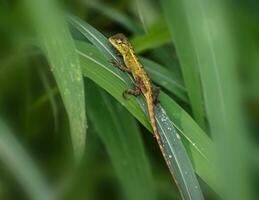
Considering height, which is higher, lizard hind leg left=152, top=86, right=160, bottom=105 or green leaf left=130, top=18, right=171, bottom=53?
green leaf left=130, top=18, right=171, bottom=53

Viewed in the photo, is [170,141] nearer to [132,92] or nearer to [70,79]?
[132,92]

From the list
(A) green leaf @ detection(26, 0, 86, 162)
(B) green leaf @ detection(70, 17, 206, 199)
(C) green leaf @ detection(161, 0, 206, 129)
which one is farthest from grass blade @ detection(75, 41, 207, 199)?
(A) green leaf @ detection(26, 0, 86, 162)

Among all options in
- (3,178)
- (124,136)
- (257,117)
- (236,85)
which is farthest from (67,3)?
(236,85)

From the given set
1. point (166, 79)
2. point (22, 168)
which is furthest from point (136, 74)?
point (22, 168)

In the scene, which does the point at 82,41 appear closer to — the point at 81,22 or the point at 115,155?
the point at 81,22

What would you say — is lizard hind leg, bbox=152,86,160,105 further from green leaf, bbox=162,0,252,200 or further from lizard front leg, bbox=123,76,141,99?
green leaf, bbox=162,0,252,200

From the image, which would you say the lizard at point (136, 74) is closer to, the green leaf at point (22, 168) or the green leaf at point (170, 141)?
the green leaf at point (170, 141)

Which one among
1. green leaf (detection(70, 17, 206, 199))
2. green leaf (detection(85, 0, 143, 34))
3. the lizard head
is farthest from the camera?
green leaf (detection(85, 0, 143, 34))
